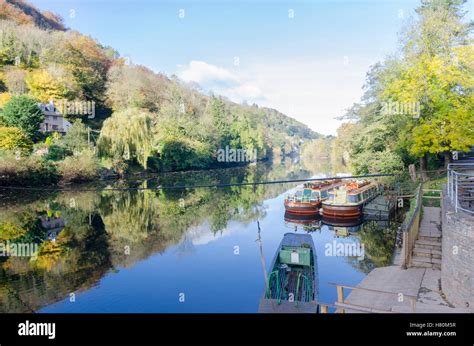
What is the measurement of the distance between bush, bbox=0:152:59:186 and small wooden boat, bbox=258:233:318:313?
26256 millimetres

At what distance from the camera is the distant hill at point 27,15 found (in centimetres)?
5817

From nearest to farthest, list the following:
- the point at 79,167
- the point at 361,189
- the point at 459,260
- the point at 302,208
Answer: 1. the point at 459,260
2. the point at 302,208
3. the point at 361,189
4. the point at 79,167

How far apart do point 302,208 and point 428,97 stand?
9509 mm

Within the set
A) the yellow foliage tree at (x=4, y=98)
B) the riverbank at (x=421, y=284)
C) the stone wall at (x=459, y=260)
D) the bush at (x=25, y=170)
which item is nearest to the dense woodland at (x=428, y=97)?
the riverbank at (x=421, y=284)

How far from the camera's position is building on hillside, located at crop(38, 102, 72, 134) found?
43.0 m

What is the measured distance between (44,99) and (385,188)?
40274 millimetres

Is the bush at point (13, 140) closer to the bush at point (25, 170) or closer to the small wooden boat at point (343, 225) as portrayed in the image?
the bush at point (25, 170)

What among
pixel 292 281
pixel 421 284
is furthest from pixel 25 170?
pixel 421 284

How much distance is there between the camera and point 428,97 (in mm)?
20875

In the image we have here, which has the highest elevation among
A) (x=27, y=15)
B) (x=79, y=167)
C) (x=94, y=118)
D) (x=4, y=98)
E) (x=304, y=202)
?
(x=27, y=15)

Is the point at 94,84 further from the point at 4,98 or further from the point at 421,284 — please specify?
the point at 421,284

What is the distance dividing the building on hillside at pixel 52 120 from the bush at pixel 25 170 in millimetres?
10674

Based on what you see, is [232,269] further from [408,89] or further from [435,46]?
[435,46]

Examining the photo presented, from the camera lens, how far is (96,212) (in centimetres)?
2592
